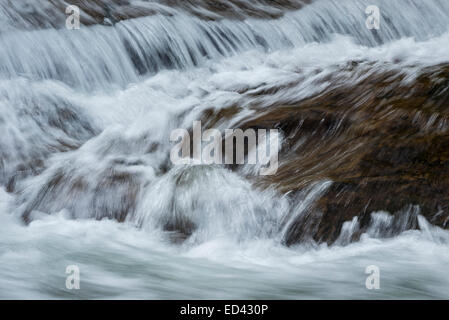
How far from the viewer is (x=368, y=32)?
10.9 meters

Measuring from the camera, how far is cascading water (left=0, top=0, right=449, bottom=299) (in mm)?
4758

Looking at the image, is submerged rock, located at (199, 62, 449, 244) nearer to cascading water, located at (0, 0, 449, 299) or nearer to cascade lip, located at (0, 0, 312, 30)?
cascading water, located at (0, 0, 449, 299)

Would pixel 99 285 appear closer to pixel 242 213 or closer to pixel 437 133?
pixel 242 213

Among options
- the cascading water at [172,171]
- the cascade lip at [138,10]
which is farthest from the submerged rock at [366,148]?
the cascade lip at [138,10]

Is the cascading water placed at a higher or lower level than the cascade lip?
lower

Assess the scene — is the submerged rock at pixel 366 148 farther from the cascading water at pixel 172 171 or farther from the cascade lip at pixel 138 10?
the cascade lip at pixel 138 10

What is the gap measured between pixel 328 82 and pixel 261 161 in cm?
169

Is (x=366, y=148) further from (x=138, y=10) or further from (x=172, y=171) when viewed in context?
(x=138, y=10)

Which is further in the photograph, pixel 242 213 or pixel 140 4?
pixel 140 4

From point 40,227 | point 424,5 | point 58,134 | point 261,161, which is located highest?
point 424,5

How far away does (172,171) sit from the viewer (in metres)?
6.14

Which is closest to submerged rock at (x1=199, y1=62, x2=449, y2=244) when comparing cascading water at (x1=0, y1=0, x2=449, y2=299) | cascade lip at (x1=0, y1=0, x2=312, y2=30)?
cascading water at (x1=0, y1=0, x2=449, y2=299)

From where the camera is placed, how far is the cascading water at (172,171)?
4758 mm

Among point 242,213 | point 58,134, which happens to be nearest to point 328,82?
point 242,213
